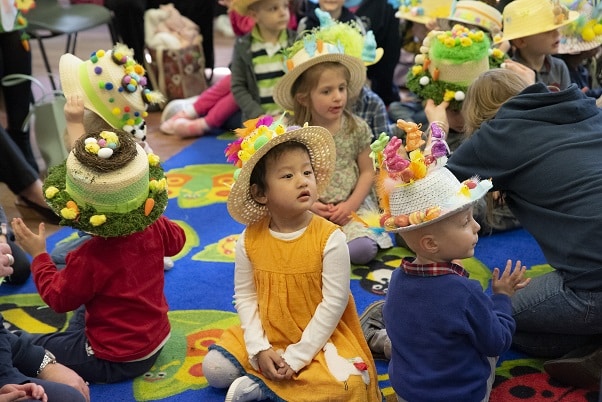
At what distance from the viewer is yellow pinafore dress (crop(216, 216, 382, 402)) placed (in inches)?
76.9

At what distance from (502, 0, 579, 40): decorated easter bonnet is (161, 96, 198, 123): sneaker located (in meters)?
2.12

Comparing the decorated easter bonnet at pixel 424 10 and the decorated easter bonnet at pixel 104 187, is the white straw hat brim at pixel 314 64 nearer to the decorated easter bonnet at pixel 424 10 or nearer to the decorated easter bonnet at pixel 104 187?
the decorated easter bonnet at pixel 104 187

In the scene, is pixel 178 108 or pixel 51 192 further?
pixel 178 108

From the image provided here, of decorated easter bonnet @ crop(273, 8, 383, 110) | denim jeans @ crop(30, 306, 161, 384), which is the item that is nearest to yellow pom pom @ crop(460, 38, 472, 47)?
decorated easter bonnet @ crop(273, 8, 383, 110)

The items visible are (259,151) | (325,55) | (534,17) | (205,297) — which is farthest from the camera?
(534,17)

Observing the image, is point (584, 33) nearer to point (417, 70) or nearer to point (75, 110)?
point (417, 70)

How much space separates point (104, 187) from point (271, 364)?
65cm

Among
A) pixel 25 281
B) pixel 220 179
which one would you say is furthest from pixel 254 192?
pixel 220 179

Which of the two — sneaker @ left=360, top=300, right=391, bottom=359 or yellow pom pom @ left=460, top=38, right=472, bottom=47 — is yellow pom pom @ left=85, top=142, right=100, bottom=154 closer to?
sneaker @ left=360, top=300, right=391, bottom=359

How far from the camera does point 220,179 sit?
3.84 m

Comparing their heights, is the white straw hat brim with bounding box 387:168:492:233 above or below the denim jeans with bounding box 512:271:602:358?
above

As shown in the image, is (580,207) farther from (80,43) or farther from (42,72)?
(80,43)

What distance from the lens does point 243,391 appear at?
201cm

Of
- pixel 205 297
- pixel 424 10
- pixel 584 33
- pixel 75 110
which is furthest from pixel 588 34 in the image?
pixel 75 110
